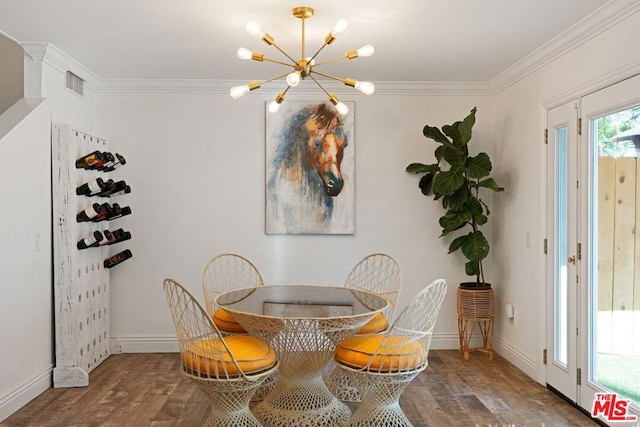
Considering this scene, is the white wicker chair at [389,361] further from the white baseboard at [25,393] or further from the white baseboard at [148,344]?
the white baseboard at [148,344]

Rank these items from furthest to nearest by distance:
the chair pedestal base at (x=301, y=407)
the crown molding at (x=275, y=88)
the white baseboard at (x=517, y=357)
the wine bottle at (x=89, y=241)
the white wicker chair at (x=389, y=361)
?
the crown molding at (x=275, y=88)
the white baseboard at (x=517, y=357)
the wine bottle at (x=89, y=241)
the chair pedestal base at (x=301, y=407)
the white wicker chair at (x=389, y=361)

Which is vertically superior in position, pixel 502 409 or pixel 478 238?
pixel 478 238

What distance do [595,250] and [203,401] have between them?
2670mm

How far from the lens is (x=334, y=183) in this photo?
198 inches

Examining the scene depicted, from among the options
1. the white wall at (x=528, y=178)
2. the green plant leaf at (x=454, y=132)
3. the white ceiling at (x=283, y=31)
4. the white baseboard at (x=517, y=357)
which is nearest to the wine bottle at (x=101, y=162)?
the white ceiling at (x=283, y=31)

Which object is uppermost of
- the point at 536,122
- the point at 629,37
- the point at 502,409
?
the point at 629,37

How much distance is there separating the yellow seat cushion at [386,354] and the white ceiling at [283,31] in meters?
1.89

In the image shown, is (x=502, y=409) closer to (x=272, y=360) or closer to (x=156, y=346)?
(x=272, y=360)

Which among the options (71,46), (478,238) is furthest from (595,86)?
(71,46)

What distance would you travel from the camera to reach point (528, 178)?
4359 mm

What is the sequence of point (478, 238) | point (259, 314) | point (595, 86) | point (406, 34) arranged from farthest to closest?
point (478, 238) < point (406, 34) < point (595, 86) < point (259, 314)

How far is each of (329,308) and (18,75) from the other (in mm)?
2947

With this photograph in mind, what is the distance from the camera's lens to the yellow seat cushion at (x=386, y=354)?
2971 mm

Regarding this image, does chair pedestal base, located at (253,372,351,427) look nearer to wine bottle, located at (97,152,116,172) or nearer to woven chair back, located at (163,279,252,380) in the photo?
woven chair back, located at (163,279,252,380)
